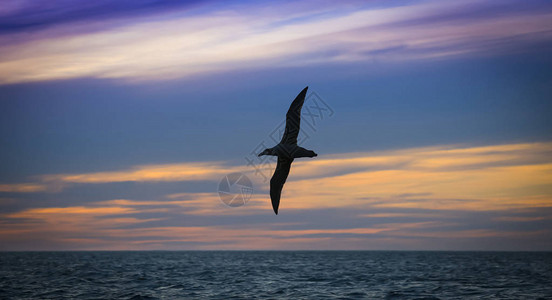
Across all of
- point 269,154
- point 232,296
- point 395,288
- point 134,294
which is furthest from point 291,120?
point 395,288

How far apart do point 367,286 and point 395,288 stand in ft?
8.87

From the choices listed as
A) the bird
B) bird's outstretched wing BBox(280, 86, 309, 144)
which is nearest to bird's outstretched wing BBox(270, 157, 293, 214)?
the bird

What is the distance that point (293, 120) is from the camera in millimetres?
24078

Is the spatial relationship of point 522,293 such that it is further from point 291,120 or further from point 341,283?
point 291,120

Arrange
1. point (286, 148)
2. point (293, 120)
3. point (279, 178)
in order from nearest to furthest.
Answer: point (286, 148)
point (279, 178)
point (293, 120)

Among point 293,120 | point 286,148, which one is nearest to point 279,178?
point 286,148

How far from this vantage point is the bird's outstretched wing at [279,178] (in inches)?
933

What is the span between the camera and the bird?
23.4 metres

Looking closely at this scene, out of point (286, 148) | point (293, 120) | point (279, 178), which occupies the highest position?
point (293, 120)

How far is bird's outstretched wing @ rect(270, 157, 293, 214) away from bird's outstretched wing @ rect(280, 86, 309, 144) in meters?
0.82

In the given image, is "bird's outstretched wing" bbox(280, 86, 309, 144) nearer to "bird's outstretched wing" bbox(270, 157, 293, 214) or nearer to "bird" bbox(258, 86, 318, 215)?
"bird" bbox(258, 86, 318, 215)

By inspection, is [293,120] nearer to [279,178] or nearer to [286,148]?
[286,148]

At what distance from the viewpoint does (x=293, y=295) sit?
4934 cm

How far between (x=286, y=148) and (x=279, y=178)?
1279 millimetres
